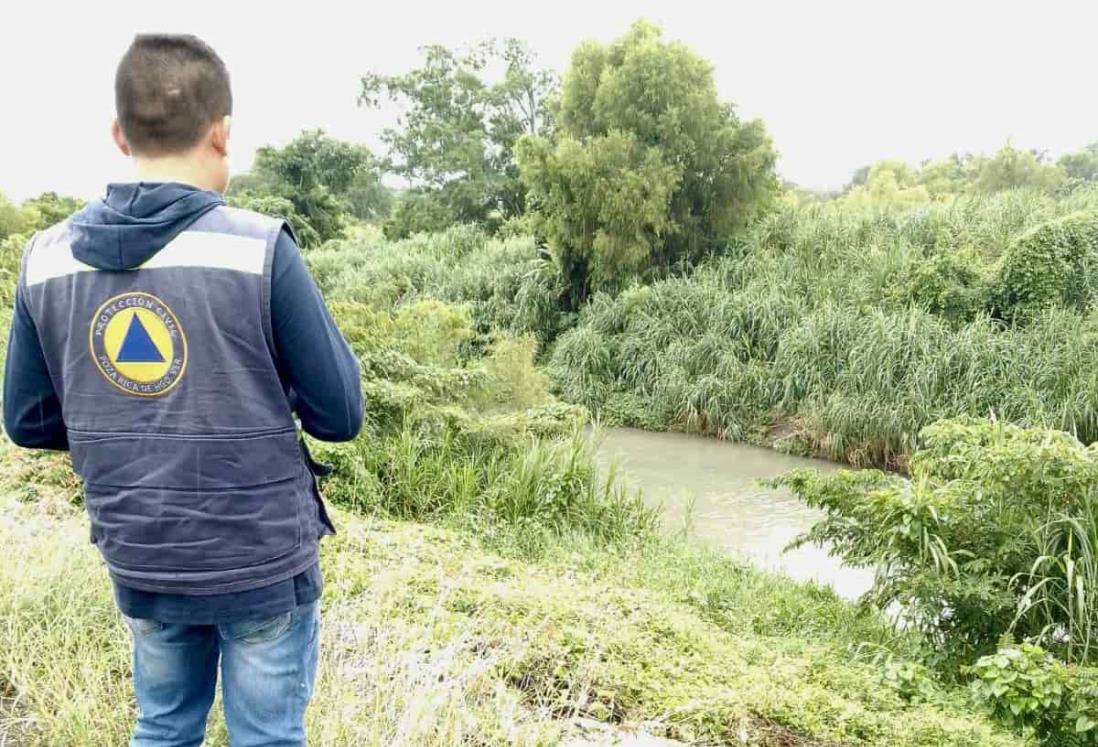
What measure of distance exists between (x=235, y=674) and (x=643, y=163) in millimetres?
13111

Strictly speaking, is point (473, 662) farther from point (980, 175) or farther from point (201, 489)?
point (980, 175)

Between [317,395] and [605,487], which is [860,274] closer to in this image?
[605,487]

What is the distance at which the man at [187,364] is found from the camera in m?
1.43

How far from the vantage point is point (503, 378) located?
7.53 m

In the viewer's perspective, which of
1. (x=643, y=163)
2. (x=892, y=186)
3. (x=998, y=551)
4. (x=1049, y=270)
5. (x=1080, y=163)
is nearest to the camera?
(x=998, y=551)

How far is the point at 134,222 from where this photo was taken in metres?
1.42

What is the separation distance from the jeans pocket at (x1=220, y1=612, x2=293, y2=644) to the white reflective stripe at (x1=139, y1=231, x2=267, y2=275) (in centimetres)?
61

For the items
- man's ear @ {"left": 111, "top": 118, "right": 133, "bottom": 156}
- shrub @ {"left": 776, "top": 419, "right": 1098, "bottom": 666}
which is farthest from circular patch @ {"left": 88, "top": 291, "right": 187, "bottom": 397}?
shrub @ {"left": 776, "top": 419, "right": 1098, "bottom": 666}

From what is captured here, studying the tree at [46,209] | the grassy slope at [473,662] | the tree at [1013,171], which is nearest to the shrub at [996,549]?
the grassy slope at [473,662]

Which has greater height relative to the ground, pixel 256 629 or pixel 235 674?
pixel 256 629

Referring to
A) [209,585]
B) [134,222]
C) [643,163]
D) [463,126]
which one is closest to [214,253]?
[134,222]

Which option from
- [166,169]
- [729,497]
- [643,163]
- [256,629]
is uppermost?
[643,163]

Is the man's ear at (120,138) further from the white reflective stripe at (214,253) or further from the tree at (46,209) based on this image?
the tree at (46,209)

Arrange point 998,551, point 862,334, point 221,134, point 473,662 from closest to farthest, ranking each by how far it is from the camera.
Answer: point 221,134 < point 473,662 < point 998,551 < point 862,334
